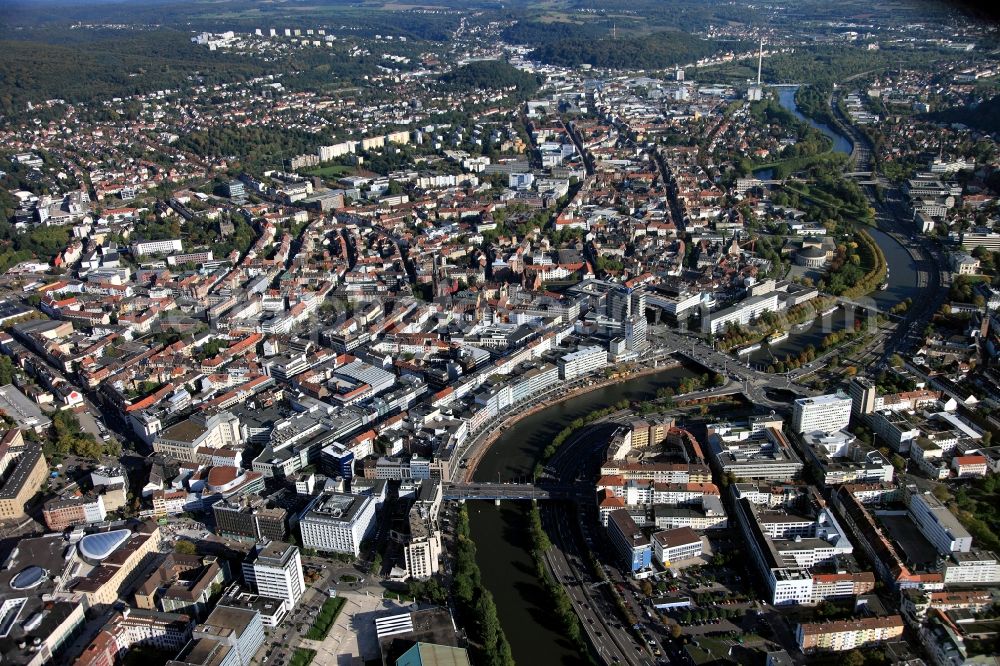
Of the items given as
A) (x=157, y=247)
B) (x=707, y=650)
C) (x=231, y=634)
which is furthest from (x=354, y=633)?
(x=157, y=247)

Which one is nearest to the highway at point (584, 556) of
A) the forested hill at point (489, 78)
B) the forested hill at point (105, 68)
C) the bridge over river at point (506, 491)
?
the bridge over river at point (506, 491)

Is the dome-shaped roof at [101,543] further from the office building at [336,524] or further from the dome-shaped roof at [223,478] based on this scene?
the office building at [336,524]

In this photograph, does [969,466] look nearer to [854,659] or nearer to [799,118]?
[854,659]

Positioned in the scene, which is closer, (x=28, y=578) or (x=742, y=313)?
(x=28, y=578)

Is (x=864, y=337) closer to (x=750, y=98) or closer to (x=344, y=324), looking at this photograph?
(x=344, y=324)

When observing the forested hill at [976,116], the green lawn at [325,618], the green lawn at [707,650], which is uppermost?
the forested hill at [976,116]

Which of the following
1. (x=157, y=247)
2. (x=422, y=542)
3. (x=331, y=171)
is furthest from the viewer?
(x=331, y=171)

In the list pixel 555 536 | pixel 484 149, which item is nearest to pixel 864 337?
pixel 555 536
